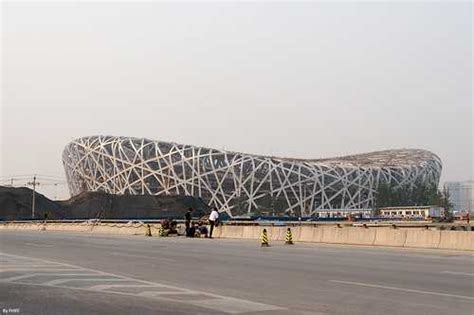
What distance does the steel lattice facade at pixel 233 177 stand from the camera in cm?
14212

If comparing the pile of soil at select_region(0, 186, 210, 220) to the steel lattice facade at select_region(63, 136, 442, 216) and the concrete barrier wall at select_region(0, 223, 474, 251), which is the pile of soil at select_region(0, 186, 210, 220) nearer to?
the steel lattice facade at select_region(63, 136, 442, 216)

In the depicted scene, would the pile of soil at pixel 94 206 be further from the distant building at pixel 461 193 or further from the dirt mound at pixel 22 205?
the distant building at pixel 461 193

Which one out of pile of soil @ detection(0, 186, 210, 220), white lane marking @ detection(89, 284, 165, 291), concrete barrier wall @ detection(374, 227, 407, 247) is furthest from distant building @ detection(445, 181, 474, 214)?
white lane marking @ detection(89, 284, 165, 291)

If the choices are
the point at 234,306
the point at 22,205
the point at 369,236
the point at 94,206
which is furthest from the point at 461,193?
the point at 234,306

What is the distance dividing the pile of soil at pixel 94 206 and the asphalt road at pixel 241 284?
82.3m

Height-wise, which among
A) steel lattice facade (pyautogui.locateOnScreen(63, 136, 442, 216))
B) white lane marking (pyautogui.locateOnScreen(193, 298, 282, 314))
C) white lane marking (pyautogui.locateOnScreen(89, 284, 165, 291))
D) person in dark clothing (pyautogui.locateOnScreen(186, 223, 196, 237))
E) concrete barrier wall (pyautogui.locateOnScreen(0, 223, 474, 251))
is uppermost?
steel lattice facade (pyautogui.locateOnScreen(63, 136, 442, 216))

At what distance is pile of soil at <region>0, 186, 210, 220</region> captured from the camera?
4144 inches

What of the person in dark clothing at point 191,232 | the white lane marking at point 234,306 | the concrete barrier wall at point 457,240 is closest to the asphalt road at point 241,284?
the white lane marking at point 234,306

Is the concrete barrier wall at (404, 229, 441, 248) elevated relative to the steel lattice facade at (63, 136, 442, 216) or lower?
lower

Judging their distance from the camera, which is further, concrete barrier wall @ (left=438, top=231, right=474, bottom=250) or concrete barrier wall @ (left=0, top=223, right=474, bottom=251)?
concrete barrier wall @ (left=0, top=223, right=474, bottom=251)

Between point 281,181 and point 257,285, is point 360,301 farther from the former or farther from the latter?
point 281,181

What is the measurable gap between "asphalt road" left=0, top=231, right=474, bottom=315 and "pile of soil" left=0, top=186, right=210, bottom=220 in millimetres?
82312

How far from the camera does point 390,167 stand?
159875mm

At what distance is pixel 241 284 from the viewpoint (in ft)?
42.8
